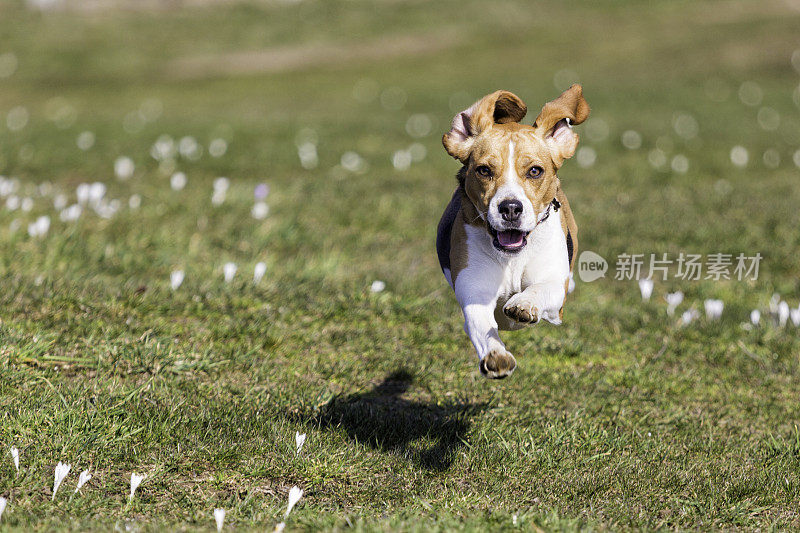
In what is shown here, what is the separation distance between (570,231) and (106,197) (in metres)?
9.27

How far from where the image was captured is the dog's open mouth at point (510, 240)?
320 centimetres

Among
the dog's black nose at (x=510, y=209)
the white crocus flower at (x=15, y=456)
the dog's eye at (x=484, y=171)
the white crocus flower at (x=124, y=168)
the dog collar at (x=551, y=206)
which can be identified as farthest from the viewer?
the white crocus flower at (x=124, y=168)

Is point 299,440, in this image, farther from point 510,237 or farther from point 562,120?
point 562,120

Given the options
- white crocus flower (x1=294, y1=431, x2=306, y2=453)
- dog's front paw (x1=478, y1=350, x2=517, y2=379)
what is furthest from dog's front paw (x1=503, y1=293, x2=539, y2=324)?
white crocus flower (x1=294, y1=431, x2=306, y2=453)

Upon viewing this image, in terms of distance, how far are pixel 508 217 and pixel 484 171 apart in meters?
0.33

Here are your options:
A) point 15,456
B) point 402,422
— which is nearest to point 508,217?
point 402,422

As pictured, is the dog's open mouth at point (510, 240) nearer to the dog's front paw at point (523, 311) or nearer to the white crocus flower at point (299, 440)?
the dog's front paw at point (523, 311)

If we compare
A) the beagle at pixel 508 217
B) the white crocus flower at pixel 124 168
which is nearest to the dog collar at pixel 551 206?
the beagle at pixel 508 217

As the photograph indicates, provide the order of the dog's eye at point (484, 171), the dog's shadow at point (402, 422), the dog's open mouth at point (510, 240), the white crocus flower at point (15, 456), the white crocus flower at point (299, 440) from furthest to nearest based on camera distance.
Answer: the dog's shadow at point (402, 422) → the white crocus flower at point (299, 440) → the white crocus flower at point (15, 456) → the dog's eye at point (484, 171) → the dog's open mouth at point (510, 240)

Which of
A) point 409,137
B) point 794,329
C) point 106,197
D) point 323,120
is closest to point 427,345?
point 794,329

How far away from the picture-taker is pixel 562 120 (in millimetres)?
3408

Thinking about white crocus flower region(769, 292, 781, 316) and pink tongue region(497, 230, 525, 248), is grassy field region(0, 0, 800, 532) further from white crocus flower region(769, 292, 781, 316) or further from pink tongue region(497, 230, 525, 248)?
pink tongue region(497, 230, 525, 248)

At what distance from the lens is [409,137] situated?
740 inches

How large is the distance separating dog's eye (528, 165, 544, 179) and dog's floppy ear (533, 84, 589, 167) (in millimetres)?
128
